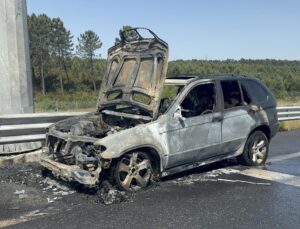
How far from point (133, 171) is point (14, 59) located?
13.2 ft

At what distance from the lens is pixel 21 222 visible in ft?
16.0

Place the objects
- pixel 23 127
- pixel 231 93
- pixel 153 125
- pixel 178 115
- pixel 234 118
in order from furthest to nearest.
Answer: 1. pixel 23 127
2. pixel 231 93
3. pixel 234 118
4. pixel 178 115
5. pixel 153 125

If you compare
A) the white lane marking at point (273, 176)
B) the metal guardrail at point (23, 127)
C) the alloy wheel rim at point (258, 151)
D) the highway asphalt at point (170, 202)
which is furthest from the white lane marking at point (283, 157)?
the metal guardrail at point (23, 127)

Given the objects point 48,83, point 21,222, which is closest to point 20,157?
point 21,222

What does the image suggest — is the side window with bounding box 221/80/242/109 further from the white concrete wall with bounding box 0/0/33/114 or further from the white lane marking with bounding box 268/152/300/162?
the white concrete wall with bounding box 0/0/33/114

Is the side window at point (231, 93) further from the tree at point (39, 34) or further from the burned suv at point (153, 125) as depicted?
the tree at point (39, 34)

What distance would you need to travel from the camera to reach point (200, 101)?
7453mm

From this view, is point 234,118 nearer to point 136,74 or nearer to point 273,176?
point 273,176

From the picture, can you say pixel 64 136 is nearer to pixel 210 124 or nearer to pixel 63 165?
pixel 63 165

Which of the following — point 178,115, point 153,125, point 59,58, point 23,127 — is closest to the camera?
point 153,125

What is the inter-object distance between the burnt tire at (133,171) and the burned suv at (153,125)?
14 millimetres

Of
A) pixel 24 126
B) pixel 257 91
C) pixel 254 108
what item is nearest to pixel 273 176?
pixel 254 108

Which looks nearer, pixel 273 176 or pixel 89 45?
pixel 273 176

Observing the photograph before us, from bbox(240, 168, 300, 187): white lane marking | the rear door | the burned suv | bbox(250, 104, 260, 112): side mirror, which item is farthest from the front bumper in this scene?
bbox(250, 104, 260, 112): side mirror
